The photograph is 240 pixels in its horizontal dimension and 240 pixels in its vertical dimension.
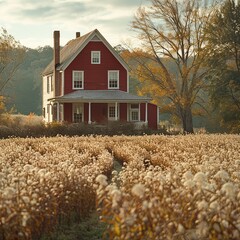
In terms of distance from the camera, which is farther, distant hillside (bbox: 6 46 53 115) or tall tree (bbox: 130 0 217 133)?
distant hillside (bbox: 6 46 53 115)

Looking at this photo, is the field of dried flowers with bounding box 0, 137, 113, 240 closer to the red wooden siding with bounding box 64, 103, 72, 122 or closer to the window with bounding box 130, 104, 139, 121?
the red wooden siding with bounding box 64, 103, 72, 122

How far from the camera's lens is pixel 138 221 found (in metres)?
6.68

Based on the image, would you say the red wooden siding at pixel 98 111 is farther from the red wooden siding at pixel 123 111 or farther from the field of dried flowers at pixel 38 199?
the field of dried flowers at pixel 38 199

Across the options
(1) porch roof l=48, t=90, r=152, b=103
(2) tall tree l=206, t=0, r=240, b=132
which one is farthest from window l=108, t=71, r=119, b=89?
(2) tall tree l=206, t=0, r=240, b=132

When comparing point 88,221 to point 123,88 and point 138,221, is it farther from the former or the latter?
point 123,88

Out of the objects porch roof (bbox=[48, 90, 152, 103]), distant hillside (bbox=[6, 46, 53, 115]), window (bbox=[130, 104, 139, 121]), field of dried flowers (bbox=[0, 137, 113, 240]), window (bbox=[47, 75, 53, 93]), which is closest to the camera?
field of dried flowers (bbox=[0, 137, 113, 240])

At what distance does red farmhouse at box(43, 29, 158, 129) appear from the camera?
151 feet

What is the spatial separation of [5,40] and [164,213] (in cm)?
4874

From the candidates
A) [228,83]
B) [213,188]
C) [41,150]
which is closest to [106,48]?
[228,83]

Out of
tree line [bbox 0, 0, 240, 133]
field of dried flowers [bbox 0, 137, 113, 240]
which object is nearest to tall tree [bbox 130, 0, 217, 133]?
tree line [bbox 0, 0, 240, 133]

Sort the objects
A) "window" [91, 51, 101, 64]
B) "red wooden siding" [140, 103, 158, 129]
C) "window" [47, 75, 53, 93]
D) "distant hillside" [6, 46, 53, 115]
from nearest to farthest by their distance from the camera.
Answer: "window" [91, 51, 101, 64] → "red wooden siding" [140, 103, 158, 129] → "window" [47, 75, 53, 93] → "distant hillside" [6, 46, 53, 115]

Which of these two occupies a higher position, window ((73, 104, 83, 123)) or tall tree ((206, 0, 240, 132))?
tall tree ((206, 0, 240, 132))

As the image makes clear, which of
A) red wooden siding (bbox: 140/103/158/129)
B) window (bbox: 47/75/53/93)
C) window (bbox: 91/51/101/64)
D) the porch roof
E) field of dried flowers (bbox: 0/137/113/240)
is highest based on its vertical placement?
window (bbox: 91/51/101/64)

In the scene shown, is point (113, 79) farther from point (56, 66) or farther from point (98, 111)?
point (56, 66)
